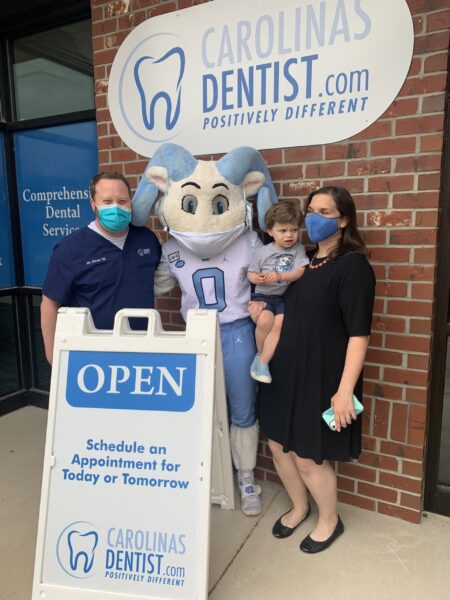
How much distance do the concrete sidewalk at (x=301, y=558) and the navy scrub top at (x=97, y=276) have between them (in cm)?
127

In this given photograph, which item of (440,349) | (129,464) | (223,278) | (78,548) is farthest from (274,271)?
(78,548)

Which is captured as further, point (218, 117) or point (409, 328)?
point (218, 117)

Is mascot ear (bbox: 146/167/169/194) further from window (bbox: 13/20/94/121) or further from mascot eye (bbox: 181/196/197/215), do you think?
window (bbox: 13/20/94/121)

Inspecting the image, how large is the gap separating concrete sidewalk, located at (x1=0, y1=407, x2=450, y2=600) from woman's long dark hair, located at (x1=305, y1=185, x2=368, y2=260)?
→ 4.95 feet

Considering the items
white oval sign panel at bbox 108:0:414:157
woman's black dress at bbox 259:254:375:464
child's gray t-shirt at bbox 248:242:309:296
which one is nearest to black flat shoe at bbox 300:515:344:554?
woman's black dress at bbox 259:254:375:464

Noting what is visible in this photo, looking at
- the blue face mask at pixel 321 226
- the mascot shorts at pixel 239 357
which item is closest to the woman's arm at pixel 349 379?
the blue face mask at pixel 321 226

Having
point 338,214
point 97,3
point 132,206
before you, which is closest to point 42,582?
point 132,206

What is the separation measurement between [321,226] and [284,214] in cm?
27

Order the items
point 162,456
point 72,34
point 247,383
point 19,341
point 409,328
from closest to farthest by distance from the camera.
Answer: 1. point 162,456
2. point 409,328
3. point 247,383
4. point 72,34
5. point 19,341

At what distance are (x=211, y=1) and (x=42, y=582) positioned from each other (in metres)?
3.05

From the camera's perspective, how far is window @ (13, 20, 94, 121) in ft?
12.2

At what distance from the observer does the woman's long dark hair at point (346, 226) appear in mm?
2121

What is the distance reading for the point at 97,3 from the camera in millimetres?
3096

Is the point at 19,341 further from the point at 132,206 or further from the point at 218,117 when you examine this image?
the point at 218,117
